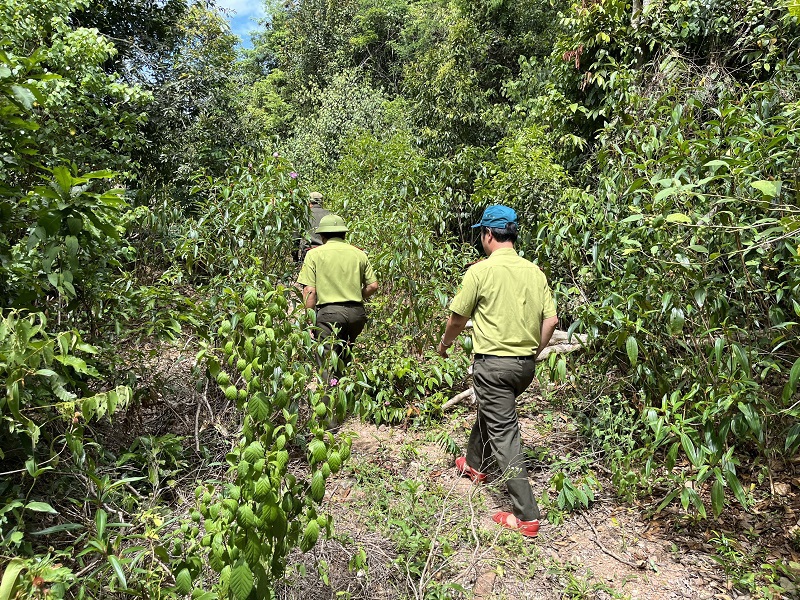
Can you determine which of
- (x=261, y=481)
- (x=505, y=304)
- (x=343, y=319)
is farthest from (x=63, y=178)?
(x=343, y=319)

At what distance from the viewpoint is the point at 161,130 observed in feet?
24.4

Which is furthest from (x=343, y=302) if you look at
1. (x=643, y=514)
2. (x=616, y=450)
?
(x=643, y=514)

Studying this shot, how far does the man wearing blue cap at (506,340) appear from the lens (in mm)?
2846

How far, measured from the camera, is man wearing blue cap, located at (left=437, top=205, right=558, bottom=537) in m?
2.85

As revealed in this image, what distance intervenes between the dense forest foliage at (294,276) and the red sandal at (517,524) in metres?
0.67

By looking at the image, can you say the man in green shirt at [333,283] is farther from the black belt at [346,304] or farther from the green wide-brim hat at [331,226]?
→ the green wide-brim hat at [331,226]

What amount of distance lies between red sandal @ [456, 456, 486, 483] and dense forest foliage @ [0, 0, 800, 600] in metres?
0.76

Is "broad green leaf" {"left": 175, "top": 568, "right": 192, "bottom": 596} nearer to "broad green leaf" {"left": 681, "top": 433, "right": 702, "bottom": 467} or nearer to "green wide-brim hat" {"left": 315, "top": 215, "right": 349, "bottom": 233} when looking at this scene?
"broad green leaf" {"left": 681, "top": 433, "right": 702, "bottom": 467}

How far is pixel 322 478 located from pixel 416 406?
259 cm

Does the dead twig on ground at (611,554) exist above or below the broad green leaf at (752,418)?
below

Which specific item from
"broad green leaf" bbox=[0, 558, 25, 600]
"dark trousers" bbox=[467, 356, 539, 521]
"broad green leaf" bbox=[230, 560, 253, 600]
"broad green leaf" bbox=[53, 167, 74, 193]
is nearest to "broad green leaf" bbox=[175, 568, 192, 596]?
"broad green leaf" bbox=[230, 560, 253, 600]

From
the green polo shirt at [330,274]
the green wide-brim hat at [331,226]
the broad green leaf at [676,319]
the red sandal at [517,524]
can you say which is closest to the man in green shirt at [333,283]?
the green polo shirt at [330,274]

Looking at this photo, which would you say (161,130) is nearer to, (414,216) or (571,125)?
(414,216)

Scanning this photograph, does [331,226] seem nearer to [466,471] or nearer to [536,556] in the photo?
[466,471]
